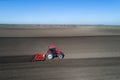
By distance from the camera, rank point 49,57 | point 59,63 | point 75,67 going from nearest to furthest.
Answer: point 75,67
point 59,63
point 49,57

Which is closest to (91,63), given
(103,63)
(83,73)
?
(103,63)

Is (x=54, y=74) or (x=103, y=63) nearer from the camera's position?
(x=54, y=74)

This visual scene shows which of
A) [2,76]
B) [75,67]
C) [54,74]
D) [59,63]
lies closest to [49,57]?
[59,63]

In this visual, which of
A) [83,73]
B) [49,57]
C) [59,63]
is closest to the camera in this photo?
[83,73]

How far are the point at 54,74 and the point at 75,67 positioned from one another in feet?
7.17

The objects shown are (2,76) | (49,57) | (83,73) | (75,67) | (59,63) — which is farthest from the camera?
(49,57)

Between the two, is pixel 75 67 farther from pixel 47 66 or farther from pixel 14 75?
pixel 14 75

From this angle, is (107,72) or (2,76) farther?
(107,72)

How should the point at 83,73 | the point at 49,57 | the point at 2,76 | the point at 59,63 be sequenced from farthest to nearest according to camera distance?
the point at 49,57 < the point at 59,63 < the point at 83,73 < the point at 2,76

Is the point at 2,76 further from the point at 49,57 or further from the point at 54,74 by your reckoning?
the point at 49,57

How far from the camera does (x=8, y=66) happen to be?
13.2 m

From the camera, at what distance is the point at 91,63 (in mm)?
14359

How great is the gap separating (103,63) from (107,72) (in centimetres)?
233

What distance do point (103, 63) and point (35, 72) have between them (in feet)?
18.5
